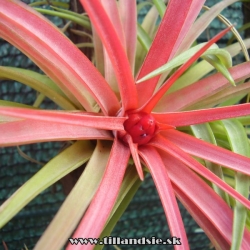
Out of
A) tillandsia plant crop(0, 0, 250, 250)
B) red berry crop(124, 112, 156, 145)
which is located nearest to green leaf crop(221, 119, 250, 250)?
tillandsia plant crop(0, 0, 250, 250)

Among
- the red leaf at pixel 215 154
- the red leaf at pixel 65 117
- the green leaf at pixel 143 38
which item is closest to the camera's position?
the red leaf at pixel 65 117

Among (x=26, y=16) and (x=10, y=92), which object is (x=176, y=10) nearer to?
(x=26, y=16)

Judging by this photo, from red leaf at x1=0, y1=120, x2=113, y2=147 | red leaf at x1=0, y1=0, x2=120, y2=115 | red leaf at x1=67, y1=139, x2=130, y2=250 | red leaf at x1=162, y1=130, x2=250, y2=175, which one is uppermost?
red leaf at x1=0, y1=0, x2=120, y2=115

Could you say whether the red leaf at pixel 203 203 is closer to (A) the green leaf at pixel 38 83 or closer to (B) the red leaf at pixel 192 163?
(B) the red leaf at pixel 192 163

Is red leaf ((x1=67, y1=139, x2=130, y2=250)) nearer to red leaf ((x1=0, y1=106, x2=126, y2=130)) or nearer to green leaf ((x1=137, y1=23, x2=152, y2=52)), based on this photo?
red leaf ((x1=0, y1=106, x2=126, y2=130))

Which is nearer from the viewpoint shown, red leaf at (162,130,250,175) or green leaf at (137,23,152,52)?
red leaf at (162,130,250,175)

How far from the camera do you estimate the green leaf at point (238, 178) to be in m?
0.34

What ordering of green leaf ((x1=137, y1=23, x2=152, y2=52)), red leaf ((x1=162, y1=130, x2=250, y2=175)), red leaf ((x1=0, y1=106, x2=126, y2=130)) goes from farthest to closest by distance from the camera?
green leaf ((x1=137, y1=23, x2=152, y2=52)) < red leaf ((x1=162, y1=130, x2=250, y2=175)) < red leaf ((x1=0, y1=106, x2=126, y2=130))

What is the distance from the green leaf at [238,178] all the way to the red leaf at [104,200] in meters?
0.13

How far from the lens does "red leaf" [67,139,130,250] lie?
0.31 metres

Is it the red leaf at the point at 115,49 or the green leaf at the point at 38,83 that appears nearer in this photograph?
the red leaf at the point at 115,49

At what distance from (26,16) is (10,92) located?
41 centimetres

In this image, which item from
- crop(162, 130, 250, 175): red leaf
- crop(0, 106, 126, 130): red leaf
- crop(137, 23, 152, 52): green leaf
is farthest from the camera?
crop(137, 23, 152, 52): green leaf

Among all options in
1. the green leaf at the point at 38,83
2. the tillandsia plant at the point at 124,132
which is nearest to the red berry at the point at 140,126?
the tillandsia plant at the point at 124,132
